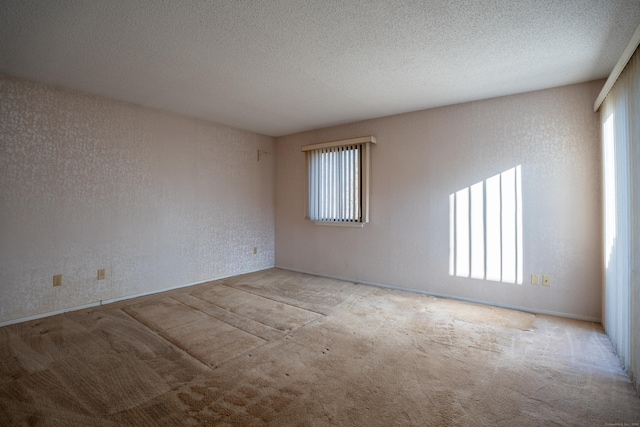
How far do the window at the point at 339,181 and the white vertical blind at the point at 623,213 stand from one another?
2561mm

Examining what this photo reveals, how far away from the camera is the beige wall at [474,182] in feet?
9.87

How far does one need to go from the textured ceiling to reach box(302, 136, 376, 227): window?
1076 mm

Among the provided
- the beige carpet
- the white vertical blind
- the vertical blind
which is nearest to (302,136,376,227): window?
the vertical blind

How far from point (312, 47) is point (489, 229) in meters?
2.81

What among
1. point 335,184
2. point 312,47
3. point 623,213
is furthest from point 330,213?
point 623,213

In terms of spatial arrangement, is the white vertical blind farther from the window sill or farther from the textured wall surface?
the textured wall surface

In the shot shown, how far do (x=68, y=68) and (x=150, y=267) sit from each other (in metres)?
2.41

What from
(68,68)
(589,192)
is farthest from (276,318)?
(589,192)

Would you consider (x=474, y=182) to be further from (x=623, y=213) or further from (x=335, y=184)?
(x=335, y=184)

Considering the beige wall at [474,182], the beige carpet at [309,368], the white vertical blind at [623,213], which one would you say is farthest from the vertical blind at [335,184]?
the white vertical blind at [623,213]

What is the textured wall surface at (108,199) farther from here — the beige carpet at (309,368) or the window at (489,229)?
the window at (489,229)

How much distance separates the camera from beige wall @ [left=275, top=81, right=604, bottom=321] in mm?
3008

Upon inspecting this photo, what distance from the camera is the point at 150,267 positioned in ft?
13.0

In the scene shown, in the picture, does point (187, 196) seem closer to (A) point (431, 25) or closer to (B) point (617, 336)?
(A) point (431, 25)
